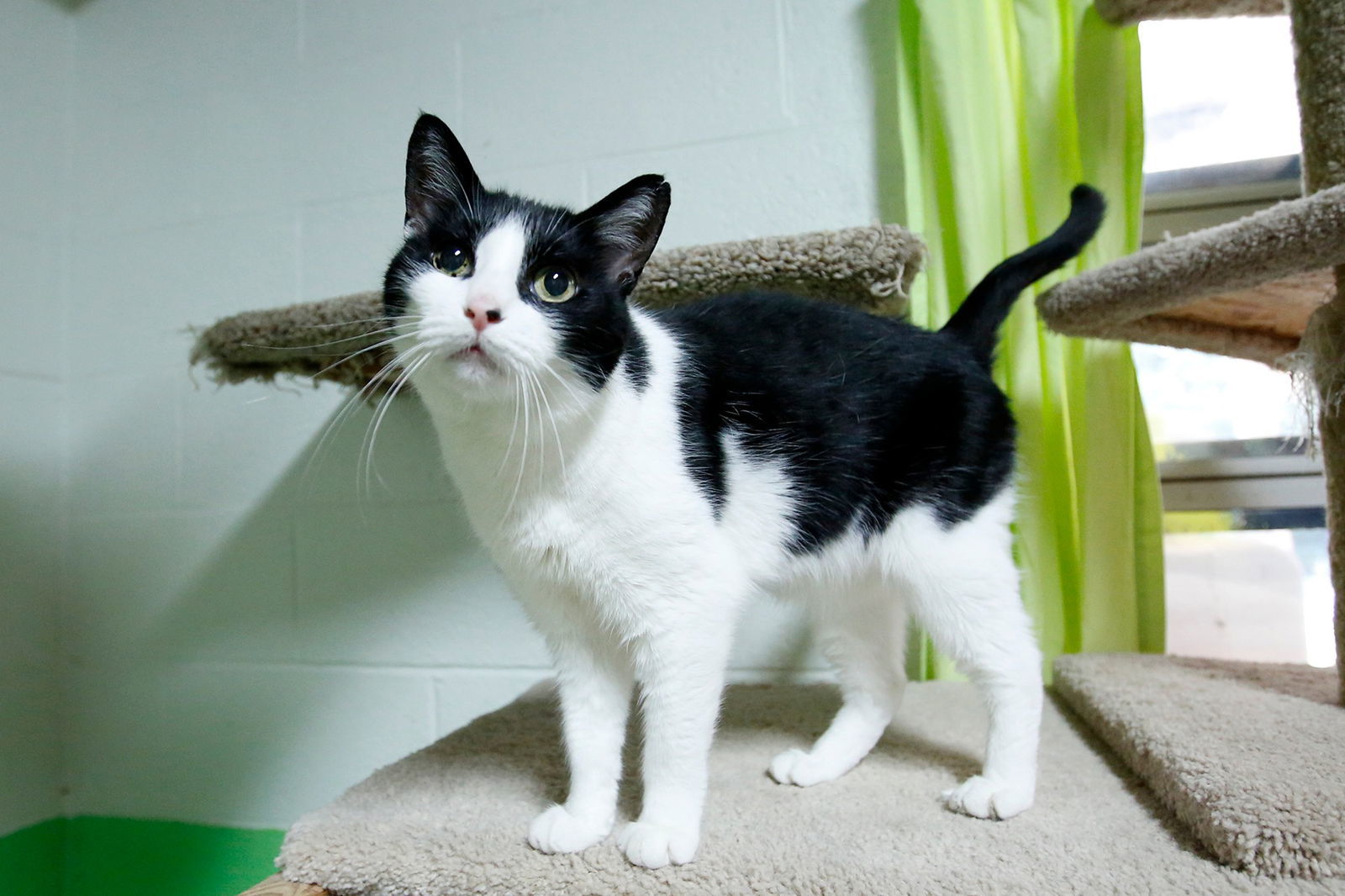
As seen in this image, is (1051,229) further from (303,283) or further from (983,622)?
(303,283)

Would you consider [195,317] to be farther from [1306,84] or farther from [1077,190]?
[1306,84]

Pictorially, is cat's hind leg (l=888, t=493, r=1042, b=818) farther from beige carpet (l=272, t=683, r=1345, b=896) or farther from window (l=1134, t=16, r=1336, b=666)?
window (l=1134, t=16, r=1336, b=666)

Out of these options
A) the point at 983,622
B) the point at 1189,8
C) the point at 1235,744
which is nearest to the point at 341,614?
the point at 983,622

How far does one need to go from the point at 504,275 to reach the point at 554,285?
0.17ft

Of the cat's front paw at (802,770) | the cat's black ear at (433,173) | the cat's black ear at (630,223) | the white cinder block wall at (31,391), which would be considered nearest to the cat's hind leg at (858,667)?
the cat's front paw at (802,770)

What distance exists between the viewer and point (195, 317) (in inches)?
69.5

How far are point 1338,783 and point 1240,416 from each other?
1.06 metres

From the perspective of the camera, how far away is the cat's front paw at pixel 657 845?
0.72m

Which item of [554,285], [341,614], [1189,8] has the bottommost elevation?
[341,614]

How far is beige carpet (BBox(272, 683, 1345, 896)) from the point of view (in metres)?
0.69

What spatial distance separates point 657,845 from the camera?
2.38 ft

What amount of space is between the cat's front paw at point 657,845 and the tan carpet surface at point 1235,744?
1.52ft

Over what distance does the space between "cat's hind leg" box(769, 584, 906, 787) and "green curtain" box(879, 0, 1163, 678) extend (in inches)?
13.1

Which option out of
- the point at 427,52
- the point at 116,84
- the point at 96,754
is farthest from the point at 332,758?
the point at 116,84
